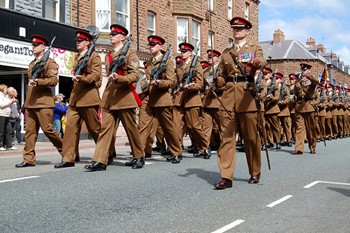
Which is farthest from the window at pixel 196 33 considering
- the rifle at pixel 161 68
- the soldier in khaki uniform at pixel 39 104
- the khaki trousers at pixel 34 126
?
the khaki trousers at pixel 34 126

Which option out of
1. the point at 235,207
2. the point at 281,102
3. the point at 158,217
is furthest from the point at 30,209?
the point at 281,102

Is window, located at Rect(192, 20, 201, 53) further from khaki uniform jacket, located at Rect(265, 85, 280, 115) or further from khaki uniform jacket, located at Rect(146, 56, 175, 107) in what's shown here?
khaki uniform jacket, located at Rect(146, 56, 175, 107)

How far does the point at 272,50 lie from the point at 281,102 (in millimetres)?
41362

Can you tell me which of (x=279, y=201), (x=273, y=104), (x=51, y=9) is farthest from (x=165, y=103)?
(x=51, y=9)

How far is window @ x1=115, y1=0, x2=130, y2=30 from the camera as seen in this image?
2269 cm

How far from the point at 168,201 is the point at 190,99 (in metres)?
5.14

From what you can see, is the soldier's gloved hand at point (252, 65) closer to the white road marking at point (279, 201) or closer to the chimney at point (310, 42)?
the white road marking at point (279, 201)

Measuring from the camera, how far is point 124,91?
26.8 feet

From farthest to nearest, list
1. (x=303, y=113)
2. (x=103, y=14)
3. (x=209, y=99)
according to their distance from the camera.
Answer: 1. (x=103, y=14)
2. (x=303, y=113)
3. (x=209, y=99)

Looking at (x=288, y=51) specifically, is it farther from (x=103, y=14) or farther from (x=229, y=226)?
(x=229, y=226)

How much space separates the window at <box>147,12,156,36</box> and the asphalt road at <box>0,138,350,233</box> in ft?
56.2

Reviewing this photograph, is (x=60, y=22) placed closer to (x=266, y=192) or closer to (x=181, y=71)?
(x=181, y=71)

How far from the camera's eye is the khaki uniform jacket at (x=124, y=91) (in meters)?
8.01

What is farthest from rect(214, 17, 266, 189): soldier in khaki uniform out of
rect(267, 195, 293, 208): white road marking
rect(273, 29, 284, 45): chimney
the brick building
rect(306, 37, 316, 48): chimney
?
rect(306, 37, 316, 48): chimney
